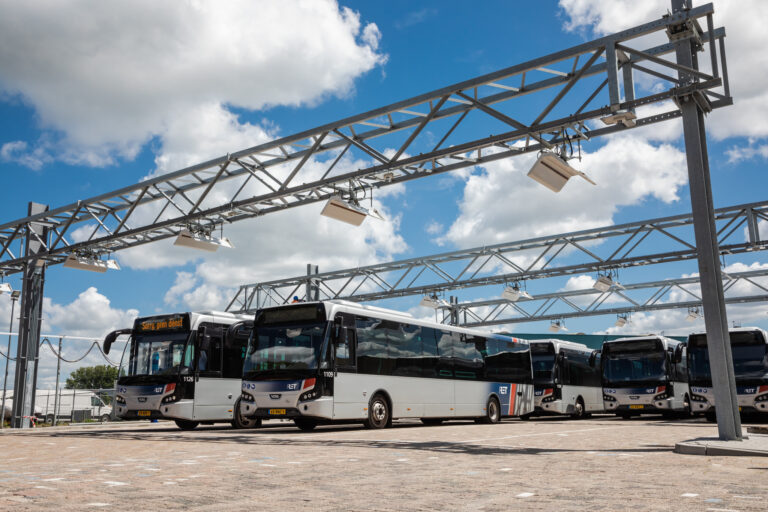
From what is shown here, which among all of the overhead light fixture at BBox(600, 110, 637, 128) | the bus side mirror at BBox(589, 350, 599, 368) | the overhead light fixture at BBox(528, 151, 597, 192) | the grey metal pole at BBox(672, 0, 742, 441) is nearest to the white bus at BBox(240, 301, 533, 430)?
the overhead light fixture at BBox(528, 151, 597, 192)

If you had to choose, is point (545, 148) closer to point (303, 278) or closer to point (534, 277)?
point (534, 277)

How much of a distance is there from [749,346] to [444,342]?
27.7 ft

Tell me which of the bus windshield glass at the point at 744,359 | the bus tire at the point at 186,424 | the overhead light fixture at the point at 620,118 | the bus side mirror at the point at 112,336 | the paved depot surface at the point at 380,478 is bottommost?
the paved depot surface at the point at 380,478

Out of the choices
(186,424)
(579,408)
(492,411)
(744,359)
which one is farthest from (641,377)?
(186,424)

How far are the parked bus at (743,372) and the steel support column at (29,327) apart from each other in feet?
66.0

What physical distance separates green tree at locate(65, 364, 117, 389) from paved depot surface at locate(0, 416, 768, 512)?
105757 mm

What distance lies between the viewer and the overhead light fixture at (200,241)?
18.7 meters

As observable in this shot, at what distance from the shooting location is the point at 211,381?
59.8ft

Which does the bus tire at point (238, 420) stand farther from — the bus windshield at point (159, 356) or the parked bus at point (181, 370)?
the bus windshield at point (159, 356)

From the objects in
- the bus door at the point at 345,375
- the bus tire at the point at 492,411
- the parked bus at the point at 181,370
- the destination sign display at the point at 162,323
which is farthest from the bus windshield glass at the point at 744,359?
the destination sign display at the point at 162,323

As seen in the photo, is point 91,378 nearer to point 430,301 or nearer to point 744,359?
point 430,301

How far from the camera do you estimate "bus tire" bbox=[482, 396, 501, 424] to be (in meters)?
21.9

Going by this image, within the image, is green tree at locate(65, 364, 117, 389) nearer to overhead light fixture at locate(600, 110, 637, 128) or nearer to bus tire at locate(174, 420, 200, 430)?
bus tire at locate(174, 420, 200, 430)

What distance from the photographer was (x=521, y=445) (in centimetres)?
1141
